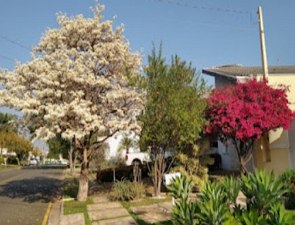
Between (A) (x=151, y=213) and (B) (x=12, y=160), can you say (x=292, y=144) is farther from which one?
(B) (x=12, y=160)

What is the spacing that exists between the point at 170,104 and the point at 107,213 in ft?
14.5

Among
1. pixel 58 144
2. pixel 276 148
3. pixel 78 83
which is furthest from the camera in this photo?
pixel 58 144

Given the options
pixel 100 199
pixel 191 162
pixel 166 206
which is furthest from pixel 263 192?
pixel 100 199

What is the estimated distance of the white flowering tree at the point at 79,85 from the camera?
14.6 m

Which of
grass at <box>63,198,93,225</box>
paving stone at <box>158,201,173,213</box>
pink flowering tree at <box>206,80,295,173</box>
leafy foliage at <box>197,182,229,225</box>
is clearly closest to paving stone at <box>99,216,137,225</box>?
grass at <box>63,198,93,225</box>

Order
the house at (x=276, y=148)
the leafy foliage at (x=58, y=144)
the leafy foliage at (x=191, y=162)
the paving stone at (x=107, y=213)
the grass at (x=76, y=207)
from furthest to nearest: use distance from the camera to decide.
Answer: the house at (x=276, y=148)
the leafy foliage at (x=191, y=162)
the leafy foliage at (x=58, y=144)
the grass at (x=76, y=207)
the paving stone at (x=107, y=213)

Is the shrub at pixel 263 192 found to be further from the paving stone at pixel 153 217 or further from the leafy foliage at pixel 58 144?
the leafy foliage at pixel 58 144

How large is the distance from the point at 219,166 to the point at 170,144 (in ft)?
32.6

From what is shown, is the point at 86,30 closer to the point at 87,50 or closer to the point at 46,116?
the point at 87,50

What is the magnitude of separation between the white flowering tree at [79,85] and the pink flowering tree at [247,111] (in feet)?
11.2

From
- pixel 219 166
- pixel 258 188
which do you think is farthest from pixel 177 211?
pixel 219 166

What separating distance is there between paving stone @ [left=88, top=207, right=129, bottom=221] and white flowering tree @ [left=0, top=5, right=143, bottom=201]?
273 centimetres

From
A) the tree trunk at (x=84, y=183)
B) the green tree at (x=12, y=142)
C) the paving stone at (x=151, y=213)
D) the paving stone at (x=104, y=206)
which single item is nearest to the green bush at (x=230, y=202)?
the paving stone at (x=151, y=213)

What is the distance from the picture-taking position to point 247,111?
16500mm
